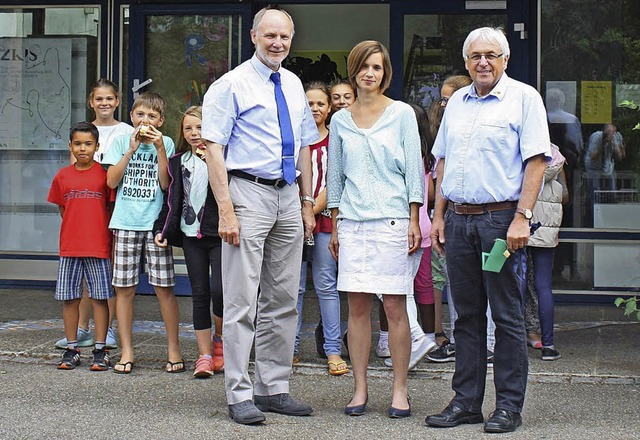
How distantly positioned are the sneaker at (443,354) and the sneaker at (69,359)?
7.30 feet

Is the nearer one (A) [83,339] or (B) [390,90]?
(A) [83,339]

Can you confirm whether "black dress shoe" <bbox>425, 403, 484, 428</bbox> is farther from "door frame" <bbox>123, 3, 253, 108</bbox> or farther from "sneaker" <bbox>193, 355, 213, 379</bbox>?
"door frame" <bbox>123, 3, 253, 108</bbox>

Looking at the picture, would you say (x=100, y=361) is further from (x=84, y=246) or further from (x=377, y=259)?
(x=377, y=259)

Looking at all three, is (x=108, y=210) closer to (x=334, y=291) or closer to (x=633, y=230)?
(x=334, y=291)

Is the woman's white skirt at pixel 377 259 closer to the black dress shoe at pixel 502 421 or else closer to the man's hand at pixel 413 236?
the man's hand at pixel 413 236

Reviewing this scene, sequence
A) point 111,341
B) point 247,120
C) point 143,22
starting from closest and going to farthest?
point 247,120 → point 111,341 → point 143,22

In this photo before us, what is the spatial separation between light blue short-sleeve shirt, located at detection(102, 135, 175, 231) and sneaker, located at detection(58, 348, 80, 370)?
809 mm

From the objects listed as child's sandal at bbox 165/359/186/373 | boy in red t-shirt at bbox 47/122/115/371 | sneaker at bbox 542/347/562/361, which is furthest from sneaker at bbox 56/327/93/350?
sneaker at bbox 542/347/562/361

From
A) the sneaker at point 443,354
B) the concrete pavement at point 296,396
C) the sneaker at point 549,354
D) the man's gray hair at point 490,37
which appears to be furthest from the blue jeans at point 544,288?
the man's gray hair at point 490,37

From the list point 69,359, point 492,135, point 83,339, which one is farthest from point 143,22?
point 492,135

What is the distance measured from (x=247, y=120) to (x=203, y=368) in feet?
5.50

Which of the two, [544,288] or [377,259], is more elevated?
[377,259]

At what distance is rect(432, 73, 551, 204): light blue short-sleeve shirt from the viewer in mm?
4988

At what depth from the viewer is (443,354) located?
6707 mm
